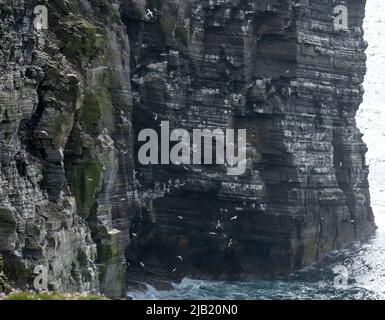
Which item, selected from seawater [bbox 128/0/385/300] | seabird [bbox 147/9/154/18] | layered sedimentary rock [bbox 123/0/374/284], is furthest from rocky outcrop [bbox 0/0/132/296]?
seawater [bbox 128/0/385/300]

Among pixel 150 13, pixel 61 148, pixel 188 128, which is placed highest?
pixel 150 13

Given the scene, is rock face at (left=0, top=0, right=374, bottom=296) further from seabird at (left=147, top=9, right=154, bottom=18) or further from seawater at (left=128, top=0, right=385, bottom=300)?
seawater at (left=128, top=0, right=385, bottom=300)

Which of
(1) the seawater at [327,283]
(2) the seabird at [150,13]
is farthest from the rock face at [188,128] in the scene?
(1) the seawater at [327,283]

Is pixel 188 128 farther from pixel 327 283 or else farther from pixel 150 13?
pixel 327 283

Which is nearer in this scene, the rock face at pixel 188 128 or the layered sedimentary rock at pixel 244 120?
the rock face at pixel 188 128

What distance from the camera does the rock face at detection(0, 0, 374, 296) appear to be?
59875mm

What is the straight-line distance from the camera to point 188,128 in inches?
3406

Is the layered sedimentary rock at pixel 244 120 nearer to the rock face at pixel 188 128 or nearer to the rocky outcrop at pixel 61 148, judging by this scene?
the rock face at pixel 188 128

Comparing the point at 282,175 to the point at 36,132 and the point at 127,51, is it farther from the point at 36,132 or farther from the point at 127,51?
the point at 36,132

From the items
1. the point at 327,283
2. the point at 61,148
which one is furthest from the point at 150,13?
the point at 327,283

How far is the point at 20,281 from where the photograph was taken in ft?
176

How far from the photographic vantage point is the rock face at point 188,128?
59.9m
